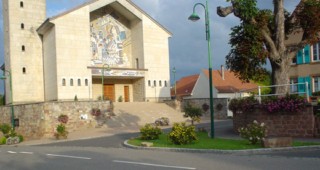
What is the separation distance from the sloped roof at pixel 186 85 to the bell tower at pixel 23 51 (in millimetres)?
23131

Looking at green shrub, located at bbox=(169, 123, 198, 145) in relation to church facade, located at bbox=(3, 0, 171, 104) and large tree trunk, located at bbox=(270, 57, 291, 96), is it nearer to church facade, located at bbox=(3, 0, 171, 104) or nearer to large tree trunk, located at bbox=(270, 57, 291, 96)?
large tree trunk, located at bbox=(270, 57, 291, 96)

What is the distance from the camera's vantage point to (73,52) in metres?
41.7

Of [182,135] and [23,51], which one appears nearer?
[182,135]

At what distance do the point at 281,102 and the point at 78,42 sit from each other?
29132 millimetres

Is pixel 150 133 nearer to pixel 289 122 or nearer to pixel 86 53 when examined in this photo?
pixel 289 122

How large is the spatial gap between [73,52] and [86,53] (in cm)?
154

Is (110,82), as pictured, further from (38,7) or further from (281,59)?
(281,59)

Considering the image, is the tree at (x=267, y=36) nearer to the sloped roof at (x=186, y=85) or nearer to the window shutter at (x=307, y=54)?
the window shutter at (x=307, y=54)

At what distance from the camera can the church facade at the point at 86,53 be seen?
41375 millimetres

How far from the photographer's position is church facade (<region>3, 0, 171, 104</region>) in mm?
41375

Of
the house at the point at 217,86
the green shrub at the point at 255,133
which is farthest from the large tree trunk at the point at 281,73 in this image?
the house at the point at 217,86

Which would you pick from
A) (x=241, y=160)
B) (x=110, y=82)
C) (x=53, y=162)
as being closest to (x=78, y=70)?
(x=110, y=82)

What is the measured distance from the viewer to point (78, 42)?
4216 cm

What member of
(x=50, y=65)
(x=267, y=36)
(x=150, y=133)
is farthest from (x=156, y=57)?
(x=267, y=36)
